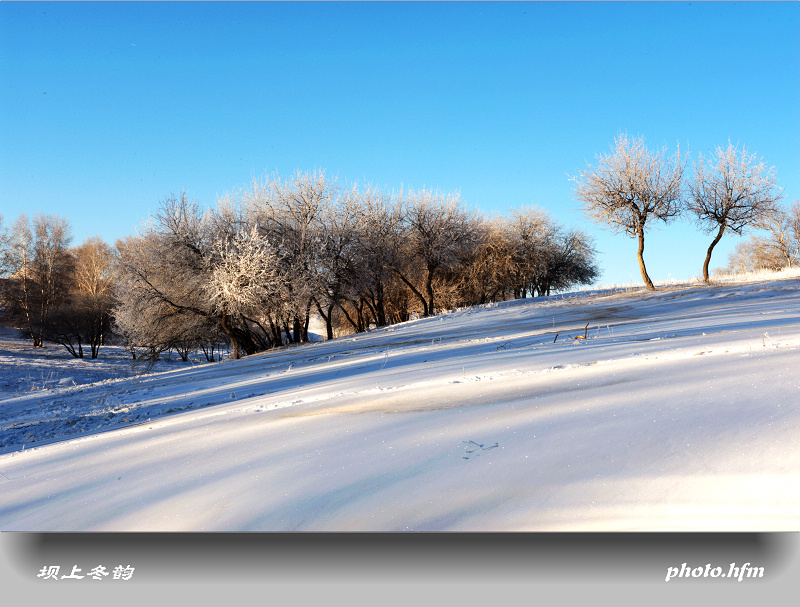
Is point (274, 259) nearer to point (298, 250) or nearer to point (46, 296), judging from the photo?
point (298, 250)

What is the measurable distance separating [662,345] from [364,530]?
11.3ft

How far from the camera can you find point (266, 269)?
21.4m

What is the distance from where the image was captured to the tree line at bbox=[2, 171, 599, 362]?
22.8 meters

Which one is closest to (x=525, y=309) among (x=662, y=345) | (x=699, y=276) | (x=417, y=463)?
(x=699, y=276)

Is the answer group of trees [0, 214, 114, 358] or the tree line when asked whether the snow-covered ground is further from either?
group of trees [0, 214, 114, 358]

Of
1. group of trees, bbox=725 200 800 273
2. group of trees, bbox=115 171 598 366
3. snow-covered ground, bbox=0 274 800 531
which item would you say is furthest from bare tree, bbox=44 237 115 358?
group of trees, bbox=725 200 800 273

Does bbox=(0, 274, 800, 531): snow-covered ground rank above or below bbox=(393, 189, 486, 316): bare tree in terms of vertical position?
below

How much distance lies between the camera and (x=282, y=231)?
2531 cm

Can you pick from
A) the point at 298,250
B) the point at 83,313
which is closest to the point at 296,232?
the point at 298,250

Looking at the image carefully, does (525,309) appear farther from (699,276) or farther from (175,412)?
(175,412)

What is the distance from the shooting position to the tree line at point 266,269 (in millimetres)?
22766

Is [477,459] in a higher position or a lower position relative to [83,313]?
lower

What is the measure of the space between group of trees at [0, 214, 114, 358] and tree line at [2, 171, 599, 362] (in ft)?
0.34

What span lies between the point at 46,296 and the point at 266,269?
26.9 metres
